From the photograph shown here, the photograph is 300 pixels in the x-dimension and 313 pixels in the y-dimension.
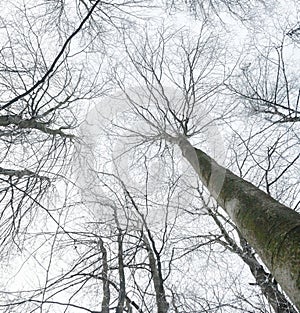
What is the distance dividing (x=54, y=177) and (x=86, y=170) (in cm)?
47

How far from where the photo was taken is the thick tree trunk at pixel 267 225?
4.33ft

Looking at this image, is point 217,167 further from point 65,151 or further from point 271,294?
point 65,151

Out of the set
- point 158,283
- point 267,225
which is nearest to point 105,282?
point 158,283

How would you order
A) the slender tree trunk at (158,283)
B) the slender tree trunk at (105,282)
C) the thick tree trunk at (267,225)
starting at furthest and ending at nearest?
the slender tree trunk at (105,282) → the slender tree trunk at (158,283) → the thick tree trunk at (267,225)

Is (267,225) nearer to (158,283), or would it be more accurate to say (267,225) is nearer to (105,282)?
(158,283)

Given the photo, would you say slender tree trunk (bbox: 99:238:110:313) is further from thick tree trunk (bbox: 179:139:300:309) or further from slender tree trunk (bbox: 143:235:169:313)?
thick tree trunk (bbox: 179:139:300:309)

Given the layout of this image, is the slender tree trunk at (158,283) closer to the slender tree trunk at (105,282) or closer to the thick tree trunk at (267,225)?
the slender tree trunk at (105,282)

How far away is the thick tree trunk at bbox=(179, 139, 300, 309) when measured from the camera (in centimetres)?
132

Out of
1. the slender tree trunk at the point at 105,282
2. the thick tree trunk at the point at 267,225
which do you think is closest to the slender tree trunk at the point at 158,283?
the slender tree trunk at the point at 105,282

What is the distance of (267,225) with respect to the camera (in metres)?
1.71

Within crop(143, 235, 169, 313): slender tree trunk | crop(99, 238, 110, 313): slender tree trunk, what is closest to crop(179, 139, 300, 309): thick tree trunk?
crop(143, 235, 169, 313): slender tree trunk

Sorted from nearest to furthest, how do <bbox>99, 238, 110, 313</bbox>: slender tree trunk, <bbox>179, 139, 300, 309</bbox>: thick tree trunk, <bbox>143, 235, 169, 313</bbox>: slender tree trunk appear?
<bbox>179, 139, 300, 309</bbox>: thick tree trunk < <bbox>143, 235, 169, 313</bbox>: slender tree trunk < <bbox>99, 238, 110, 313</bbox>: slender tree trunk

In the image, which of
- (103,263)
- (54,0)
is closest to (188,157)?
(103,263)

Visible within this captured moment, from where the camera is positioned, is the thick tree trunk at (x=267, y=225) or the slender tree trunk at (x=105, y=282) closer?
the thick tree trunk at (x=267, y=225)
